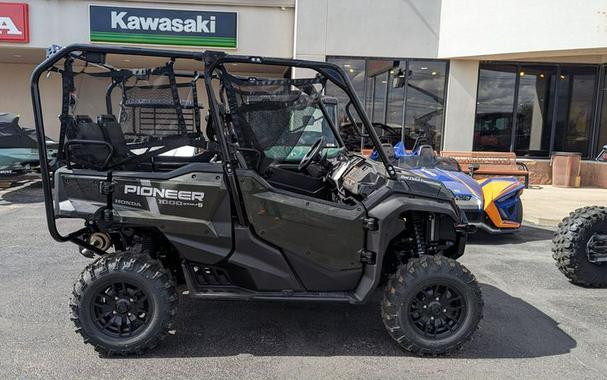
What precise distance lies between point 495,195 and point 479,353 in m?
3.72

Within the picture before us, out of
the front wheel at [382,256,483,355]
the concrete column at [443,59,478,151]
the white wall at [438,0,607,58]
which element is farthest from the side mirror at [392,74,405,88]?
the front wheel at [382,256,483,355]

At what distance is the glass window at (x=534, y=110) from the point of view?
1420 centimetres

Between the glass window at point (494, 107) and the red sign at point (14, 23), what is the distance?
489 inches

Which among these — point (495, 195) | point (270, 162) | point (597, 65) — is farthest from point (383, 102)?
point (270, 162)

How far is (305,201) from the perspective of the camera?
3.65 metres

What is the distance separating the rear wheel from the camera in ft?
11.6

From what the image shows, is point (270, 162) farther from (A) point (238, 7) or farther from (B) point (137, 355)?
(A) point (238, 7)

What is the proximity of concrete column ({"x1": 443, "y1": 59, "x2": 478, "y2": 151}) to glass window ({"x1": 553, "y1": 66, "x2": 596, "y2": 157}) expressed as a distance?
2.71 metres

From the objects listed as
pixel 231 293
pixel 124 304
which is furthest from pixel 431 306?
pixel 124 304

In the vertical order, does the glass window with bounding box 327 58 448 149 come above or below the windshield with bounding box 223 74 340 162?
above

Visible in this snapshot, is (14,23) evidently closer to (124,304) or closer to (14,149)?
(14,149)

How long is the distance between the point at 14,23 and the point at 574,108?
51.4ft

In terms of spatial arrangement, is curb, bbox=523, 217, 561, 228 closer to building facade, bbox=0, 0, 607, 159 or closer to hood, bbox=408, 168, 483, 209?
hood, bbox=408, 168, 483, 209

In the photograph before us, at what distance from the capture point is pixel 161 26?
44.9 feet
